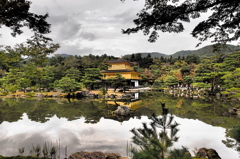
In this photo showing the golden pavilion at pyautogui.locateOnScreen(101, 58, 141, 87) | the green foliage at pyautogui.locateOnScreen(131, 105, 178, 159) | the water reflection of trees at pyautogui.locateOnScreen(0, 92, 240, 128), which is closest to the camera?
the green foliage at pyautogui.locateOnScreen(131, 105, 178, 159)

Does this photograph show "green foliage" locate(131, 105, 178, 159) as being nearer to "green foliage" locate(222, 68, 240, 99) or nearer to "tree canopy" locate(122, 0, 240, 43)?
"tree canopy" locate(122, 0, 240, 43)

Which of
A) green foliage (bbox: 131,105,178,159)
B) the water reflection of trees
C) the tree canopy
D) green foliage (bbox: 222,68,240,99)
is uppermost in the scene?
the tree canopy

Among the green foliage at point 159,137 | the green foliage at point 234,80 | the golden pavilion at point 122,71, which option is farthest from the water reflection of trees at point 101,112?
the golden pavilion at point 122,71

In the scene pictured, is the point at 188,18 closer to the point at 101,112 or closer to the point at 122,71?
the point at 101,112

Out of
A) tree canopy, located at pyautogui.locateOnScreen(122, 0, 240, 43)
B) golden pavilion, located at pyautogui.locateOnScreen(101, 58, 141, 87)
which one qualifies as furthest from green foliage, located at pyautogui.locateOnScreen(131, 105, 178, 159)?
golden pavilion, located at pyautogui.locateOnScreen(101, 58, 141, 87)

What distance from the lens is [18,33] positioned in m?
3.75

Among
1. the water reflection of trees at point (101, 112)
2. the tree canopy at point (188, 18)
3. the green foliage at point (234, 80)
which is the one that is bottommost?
the water reflection of trees at point (101, 112)

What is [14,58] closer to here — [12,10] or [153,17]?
[12,10]

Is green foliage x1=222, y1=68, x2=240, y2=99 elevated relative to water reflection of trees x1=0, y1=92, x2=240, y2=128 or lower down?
elevated

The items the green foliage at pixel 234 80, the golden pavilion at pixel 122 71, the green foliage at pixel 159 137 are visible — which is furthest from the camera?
the golden pavilion at pixel 122 71

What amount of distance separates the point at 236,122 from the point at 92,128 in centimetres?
764

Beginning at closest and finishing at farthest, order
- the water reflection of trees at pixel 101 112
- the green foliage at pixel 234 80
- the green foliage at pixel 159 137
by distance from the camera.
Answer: the green foliage at pixel 159 137
the green foliage at pixel 234 80
the water reflection of trees at pixel 101 112

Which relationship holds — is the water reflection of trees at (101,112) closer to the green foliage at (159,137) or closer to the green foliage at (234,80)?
the green foliage at (234,80)

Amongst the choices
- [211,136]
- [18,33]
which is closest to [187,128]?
[211,136]
